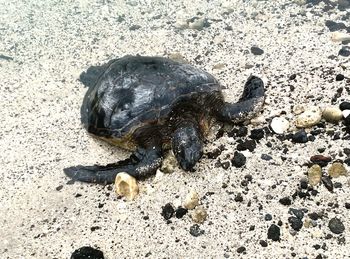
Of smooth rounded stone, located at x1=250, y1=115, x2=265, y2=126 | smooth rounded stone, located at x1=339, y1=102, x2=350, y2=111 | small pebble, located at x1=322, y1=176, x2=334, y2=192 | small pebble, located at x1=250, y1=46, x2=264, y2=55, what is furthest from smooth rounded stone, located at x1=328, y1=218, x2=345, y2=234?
small pebble, located at x1=250, y1=46, x2=264, y2=55

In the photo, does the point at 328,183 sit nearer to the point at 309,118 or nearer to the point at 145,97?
the point at 309,118

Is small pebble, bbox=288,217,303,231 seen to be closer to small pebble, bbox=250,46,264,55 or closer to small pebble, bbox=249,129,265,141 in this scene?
small pebble, bbox=249,129,265,141

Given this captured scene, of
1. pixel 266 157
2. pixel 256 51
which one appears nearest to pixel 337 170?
pixel 266 157

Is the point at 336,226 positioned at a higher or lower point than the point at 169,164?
higher

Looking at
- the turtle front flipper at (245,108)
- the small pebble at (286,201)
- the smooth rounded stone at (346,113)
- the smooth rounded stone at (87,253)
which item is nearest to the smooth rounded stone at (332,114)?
the smooth rounded stone at (346,113)

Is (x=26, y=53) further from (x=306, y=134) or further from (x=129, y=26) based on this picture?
(x=306, y=134)

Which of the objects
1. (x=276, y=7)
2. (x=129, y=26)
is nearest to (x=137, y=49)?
(x=129, y=26)
